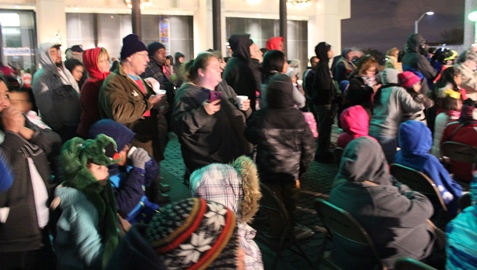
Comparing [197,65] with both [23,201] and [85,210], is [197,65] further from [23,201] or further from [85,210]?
[85,210]

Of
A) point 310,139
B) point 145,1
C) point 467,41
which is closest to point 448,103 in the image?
Result: point 310,139

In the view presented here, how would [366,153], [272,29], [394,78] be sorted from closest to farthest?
[366,153] < [394,78] < [272,29]

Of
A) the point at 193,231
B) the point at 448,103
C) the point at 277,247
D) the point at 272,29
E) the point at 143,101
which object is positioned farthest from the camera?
the point at 272,29

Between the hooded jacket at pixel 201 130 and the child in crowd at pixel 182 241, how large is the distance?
9.52 ft

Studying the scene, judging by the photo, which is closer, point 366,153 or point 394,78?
point 366,153

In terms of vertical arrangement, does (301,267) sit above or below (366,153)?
below

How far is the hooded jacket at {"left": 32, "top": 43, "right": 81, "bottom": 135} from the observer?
18.8 ft

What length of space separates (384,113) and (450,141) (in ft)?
3.51

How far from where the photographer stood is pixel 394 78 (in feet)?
23.1

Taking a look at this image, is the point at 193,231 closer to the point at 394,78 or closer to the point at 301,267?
the point at 301,267

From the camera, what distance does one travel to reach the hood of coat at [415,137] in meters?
4.53

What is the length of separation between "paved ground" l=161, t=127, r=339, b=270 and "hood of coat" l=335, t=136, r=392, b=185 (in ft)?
4.40

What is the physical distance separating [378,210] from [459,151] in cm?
245

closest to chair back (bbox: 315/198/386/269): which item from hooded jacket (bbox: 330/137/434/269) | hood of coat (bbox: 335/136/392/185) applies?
hooded jacket (bbox: 330/137/434/269)
